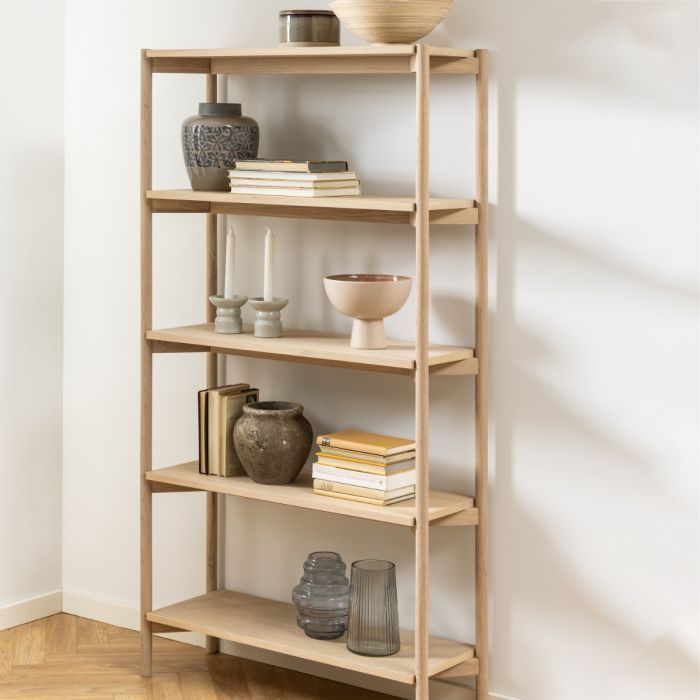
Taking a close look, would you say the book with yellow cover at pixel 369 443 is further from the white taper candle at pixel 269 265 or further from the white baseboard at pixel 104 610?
the white baseboard at pixel 104 610

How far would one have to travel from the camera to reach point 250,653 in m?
3.36

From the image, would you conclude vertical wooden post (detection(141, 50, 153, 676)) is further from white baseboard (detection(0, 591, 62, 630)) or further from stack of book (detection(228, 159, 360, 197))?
white baseboard (detection(0, 591, 62, 630))

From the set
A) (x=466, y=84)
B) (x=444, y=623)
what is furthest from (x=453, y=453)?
(x=466, y=84)

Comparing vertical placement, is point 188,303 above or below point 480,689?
above

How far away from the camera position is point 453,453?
9.70ft

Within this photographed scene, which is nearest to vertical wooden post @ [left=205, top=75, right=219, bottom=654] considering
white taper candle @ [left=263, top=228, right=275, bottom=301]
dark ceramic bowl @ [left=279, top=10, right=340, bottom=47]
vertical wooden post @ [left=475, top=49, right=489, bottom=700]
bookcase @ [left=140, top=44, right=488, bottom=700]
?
bookcase @ [left=140, top=44, right=488, bottom=700]

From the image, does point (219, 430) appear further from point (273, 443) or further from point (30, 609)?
point (30, 609)

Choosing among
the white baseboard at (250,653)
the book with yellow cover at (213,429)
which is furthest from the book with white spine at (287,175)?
the white baseboard at (250,653)

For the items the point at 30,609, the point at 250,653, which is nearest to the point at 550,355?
the point at 250,653

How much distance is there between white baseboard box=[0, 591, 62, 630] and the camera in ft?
11.8

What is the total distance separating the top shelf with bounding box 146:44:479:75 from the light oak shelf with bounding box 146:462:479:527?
1018mm

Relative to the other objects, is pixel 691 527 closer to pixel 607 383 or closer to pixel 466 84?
pixel 607 383

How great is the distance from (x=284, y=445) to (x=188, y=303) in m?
0.67

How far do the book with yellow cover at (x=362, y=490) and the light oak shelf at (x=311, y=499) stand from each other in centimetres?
2
